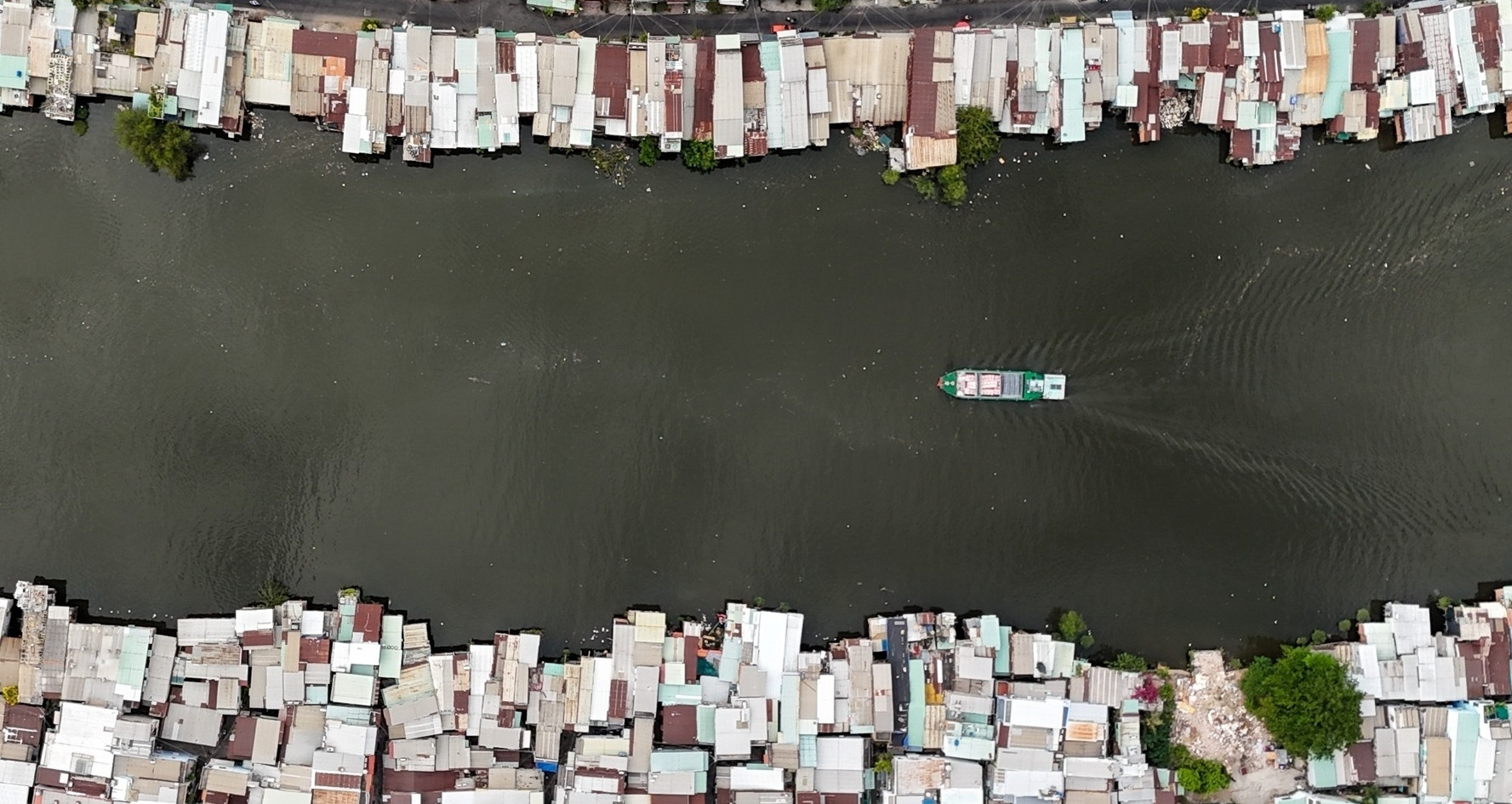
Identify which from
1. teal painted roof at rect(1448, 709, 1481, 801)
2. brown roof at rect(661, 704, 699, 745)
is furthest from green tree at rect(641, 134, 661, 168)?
teal painted roof at rect(1448, 709, 1481, 801)

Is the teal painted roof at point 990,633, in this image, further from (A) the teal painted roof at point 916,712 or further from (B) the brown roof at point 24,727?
(B) the brown roof at point 24,727

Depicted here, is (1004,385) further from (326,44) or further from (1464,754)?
(326,44)

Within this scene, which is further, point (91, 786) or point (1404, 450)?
point (1404, 450)

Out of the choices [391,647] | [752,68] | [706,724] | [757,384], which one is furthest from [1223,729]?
[391,647]

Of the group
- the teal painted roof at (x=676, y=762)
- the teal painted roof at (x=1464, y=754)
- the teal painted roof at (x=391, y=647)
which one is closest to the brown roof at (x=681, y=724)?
the teal painted roof at (x=676, y=762)

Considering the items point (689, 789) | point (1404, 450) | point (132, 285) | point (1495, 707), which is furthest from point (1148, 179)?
point (132, 285)

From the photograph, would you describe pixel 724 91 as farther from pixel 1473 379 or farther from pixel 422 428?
A: pixel 1473 379
